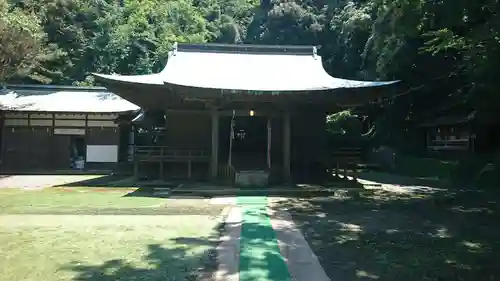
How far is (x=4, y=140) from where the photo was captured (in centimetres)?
2053

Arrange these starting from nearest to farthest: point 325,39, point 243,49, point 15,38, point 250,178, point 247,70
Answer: point 250,178, point 247,70, point 15,38, point 243,49, point 325,39

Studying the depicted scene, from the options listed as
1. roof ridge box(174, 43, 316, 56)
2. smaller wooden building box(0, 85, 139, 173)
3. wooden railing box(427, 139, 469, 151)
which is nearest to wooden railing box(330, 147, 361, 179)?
roof ridge box(174, 43, 316, 56)

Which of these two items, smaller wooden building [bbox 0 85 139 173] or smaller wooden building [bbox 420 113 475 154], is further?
smaller wooden building [bbox 0 85 139 173]

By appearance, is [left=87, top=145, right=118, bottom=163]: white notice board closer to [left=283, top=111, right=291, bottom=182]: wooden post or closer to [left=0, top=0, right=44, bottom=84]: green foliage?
[left=0, top=0, right=44, bottom=84]: green foliage

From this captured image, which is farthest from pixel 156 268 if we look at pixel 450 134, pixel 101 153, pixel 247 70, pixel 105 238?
pixel 450 134

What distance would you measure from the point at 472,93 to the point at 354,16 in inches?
514

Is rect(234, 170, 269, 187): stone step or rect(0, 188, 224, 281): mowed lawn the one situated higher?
rect(234, 170, 269, 187): stone step

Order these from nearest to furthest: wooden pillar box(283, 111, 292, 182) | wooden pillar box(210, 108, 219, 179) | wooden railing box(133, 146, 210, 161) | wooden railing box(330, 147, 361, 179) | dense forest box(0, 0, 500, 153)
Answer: dense forest box(0, 0, 500, 153) < wooden pillar box(210, 108, 219, 179) < wooden pillar box(283, 111, 292, 182) < wooden railing box(330, 147, 361, 179) < wooden railing box(133, 146, 210, 161)

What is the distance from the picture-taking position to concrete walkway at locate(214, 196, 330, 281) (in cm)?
461

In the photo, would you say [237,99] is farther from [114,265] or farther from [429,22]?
[114,265]

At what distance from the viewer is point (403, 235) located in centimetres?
672

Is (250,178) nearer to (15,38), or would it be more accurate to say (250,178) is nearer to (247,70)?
(247,70)

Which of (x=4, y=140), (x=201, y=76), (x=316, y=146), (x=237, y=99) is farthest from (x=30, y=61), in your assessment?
(x=316, y=146)

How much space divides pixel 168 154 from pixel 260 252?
403 inches
